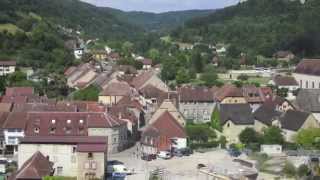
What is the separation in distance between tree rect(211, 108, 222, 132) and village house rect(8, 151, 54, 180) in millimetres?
13299

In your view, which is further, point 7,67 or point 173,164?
point 7,67

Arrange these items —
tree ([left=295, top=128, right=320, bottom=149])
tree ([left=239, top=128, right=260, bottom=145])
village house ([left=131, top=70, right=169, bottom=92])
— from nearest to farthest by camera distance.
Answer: tree ([left=295, top=128, right=320, bottom=149]), tree ([left=239, top=128, right=260, bottom=145]), village house ([left=131, top=70, right=169, bottom=92])

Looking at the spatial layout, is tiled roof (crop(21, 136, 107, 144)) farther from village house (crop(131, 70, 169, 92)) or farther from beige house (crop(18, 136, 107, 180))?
village house (crop(131, 70, 169, 92))

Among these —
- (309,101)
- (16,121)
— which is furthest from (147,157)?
(309,101)

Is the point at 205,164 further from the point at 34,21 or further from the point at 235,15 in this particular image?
the point at 235,15

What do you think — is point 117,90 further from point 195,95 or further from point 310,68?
point 310,68

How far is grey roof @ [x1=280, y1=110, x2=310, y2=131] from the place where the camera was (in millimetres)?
41938

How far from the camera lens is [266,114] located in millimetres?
44344

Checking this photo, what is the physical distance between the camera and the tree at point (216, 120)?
43094 millimetres

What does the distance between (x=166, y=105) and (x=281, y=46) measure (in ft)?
200

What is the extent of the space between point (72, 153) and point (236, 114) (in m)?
13.2

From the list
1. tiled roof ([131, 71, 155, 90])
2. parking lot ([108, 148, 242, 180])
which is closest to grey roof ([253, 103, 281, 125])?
parking lot ([108, 148, 242, 180])

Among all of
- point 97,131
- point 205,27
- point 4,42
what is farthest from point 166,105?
point 205,27

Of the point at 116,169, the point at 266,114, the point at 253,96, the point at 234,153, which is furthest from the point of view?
the point at 253,96
